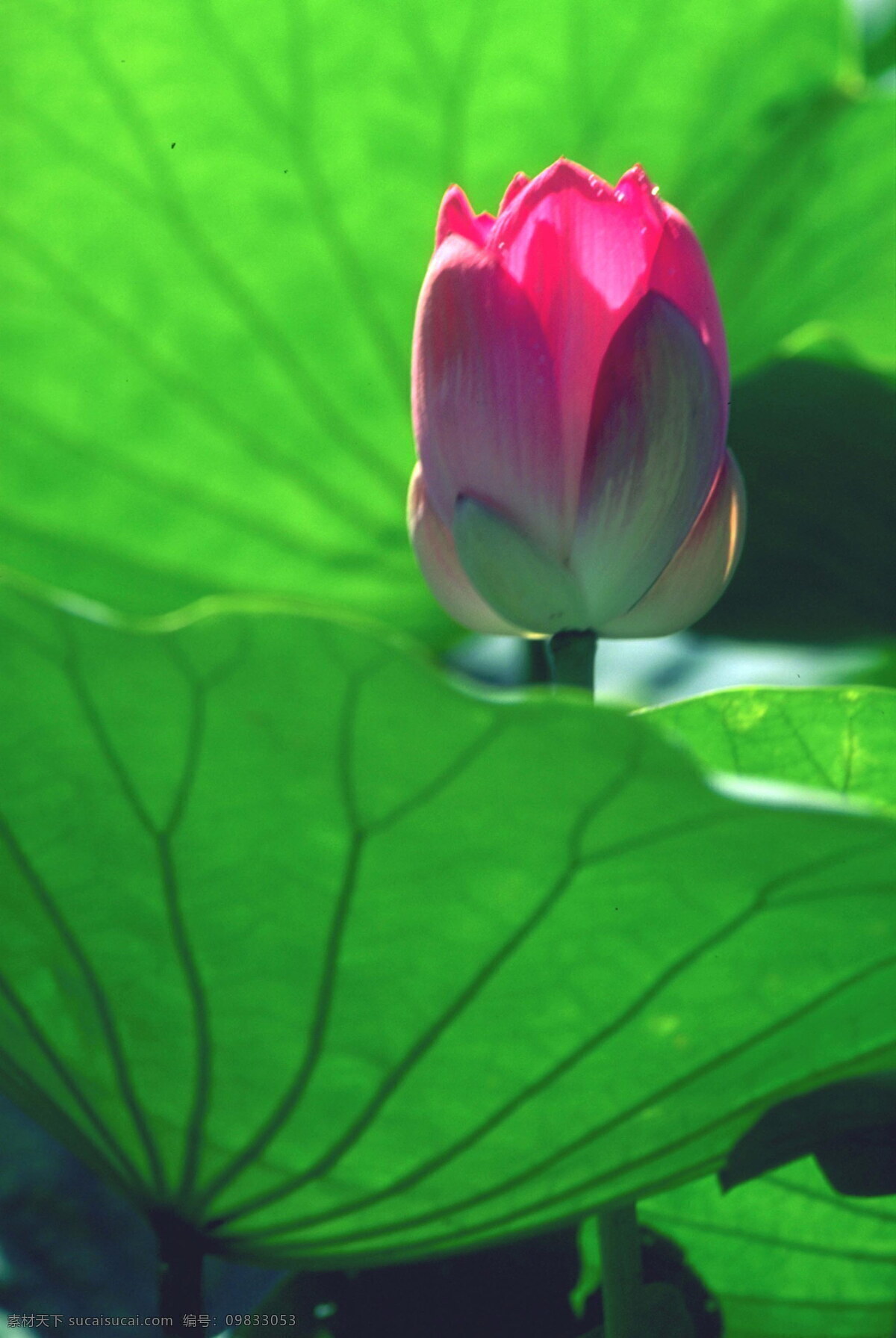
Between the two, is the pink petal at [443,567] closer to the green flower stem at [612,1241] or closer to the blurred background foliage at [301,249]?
the green flower stem at [612,1241]

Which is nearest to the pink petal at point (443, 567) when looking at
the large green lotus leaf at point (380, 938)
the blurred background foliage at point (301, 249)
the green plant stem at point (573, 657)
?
the green plant stem at point (573, 657)

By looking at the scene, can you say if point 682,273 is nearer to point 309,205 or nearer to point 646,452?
point 646,452

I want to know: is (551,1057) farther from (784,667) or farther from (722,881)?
(784,667)

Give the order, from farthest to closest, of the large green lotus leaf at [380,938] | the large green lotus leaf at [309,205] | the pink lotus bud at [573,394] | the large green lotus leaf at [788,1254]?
the large green lotus leaf at [309,205]
the large green lotus leaf at [788,1254]
the pink lotus bud at [573,394]
the large green lotus leaf at [380,938]

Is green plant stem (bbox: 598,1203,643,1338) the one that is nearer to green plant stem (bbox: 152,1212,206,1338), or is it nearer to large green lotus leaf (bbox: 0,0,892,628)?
green plant stem (bbox: 152,1212,206,1338)

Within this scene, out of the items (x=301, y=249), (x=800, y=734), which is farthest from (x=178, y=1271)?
(x=301, y=249)

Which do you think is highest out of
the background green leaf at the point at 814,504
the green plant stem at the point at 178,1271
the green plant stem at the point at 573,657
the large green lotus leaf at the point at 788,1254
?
the background green leaf at the point at 814,504
